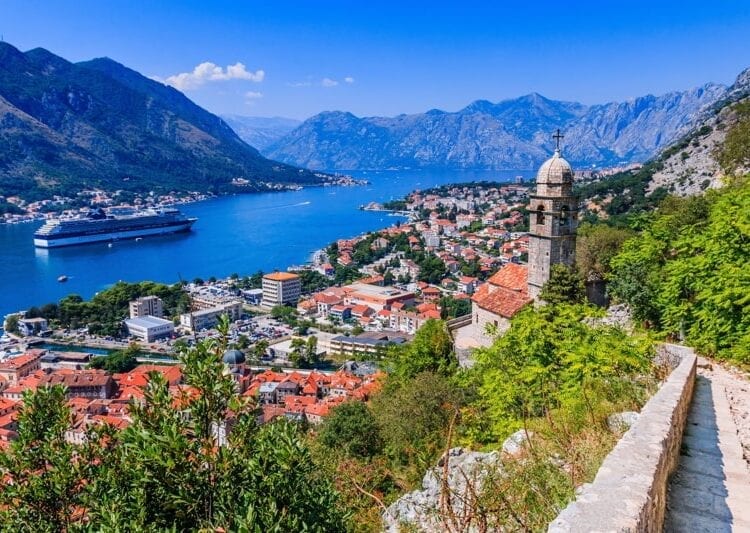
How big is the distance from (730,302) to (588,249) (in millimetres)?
8731

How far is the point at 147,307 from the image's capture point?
3928 cm

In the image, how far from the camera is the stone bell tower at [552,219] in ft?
41.3

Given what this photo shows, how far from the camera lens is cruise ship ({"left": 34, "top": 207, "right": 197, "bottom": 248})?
58906 millimetres

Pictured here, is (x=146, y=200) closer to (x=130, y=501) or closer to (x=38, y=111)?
(x=38, y=111)

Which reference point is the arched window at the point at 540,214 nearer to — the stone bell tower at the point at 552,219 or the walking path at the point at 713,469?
the stone bell tower at the point at 552,219

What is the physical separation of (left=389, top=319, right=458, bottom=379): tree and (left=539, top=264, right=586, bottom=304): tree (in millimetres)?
2681

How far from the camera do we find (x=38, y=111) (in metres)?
126

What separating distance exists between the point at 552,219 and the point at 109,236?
6428 centimetres

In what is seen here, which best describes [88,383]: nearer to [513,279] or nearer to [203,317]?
[203,317]

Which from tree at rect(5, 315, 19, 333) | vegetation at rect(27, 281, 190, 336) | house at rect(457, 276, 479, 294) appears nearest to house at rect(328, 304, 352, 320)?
house at rect(457, 276, 479, 294)

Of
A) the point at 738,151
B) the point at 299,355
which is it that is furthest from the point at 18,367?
the point at 738,151

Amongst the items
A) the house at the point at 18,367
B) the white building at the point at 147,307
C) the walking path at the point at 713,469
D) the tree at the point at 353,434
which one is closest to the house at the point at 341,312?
the white building at the point at 147,307

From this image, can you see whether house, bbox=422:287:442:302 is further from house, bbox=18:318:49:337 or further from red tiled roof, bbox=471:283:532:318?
red tiled roof, bbox=471:283:532:318

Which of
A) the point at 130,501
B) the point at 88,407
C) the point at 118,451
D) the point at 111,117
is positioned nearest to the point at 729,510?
the point at 130,501
